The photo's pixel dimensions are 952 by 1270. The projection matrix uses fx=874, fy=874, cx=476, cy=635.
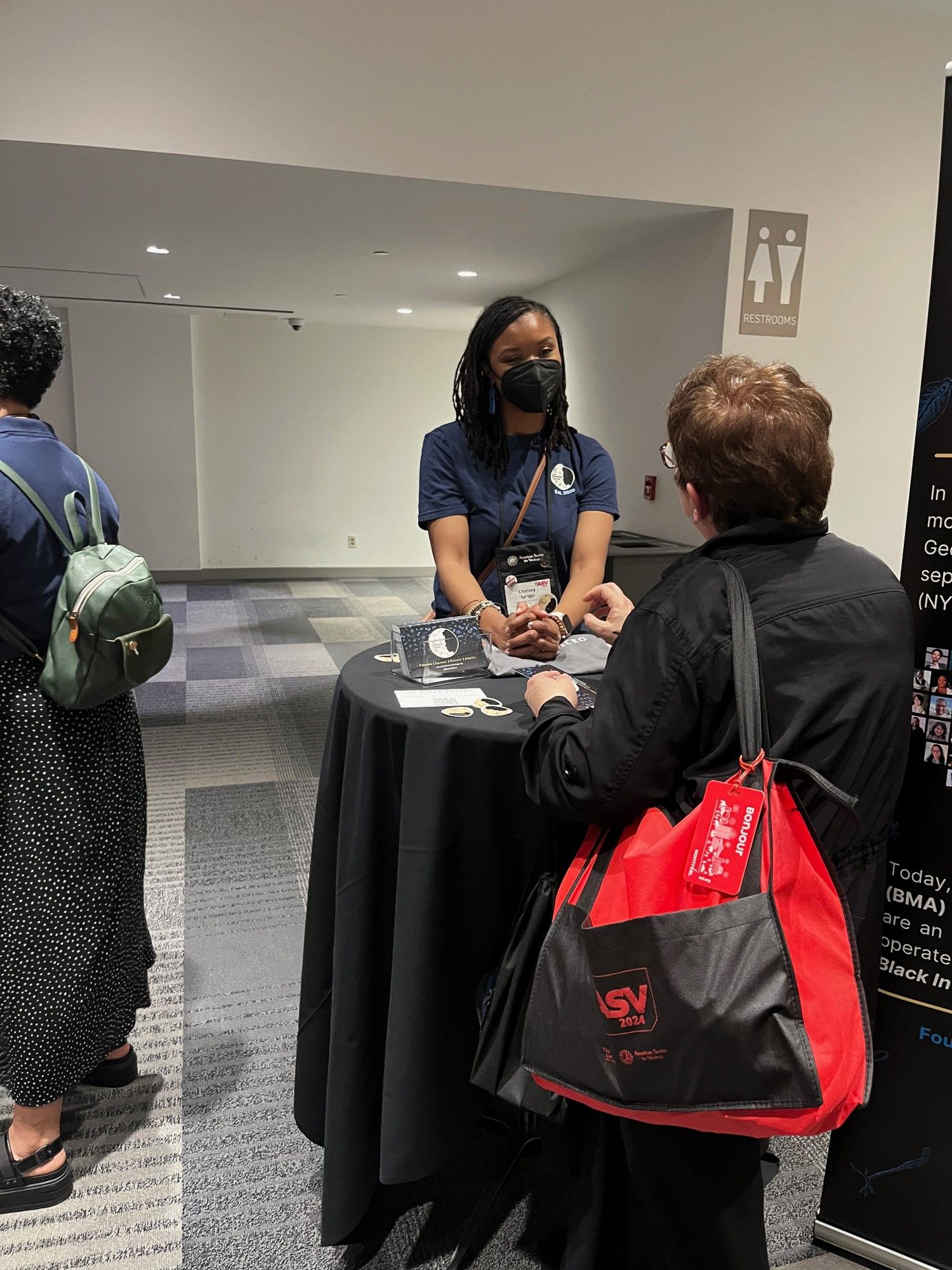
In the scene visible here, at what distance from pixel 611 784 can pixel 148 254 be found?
211 inches

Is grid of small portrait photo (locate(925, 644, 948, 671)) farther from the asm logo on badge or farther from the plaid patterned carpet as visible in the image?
the plaid patterned carpet

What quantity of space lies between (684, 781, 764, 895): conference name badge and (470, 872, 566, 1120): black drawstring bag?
0.32 metres

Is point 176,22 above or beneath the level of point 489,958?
above

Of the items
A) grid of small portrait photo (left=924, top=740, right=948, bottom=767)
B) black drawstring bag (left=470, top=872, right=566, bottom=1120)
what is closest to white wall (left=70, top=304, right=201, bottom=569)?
black drawstring bag (left=470, top=872, right=566, bottom=1120)

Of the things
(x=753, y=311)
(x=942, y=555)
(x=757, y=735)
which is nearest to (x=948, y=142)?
(x=942, y=555)

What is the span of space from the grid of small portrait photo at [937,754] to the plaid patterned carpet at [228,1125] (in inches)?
36.0

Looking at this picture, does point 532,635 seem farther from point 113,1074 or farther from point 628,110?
point 628,110

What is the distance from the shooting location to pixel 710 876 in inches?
37.8

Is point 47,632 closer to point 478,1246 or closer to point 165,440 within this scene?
point 478,1246

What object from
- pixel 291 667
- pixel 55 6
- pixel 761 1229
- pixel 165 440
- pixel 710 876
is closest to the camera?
pixel 710 876

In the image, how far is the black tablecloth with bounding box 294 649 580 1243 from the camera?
Result: 1.34m

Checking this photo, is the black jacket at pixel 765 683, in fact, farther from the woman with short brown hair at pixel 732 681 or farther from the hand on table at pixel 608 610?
the hand on table at pixel 608 610

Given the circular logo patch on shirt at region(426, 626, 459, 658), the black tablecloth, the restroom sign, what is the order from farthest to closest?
the restroom sign → the circular logo patch on shirt at region(426, 626, 459, 658) → the black tablecloth

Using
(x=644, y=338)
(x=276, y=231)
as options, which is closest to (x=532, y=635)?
(x=644, y=338)
